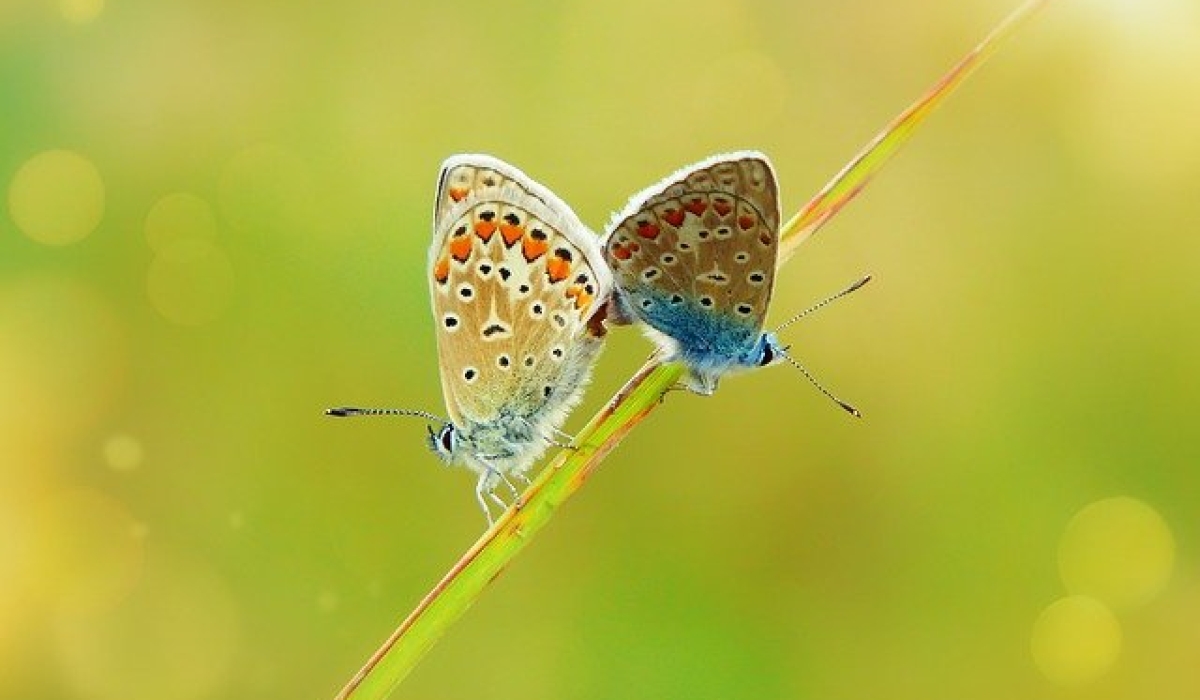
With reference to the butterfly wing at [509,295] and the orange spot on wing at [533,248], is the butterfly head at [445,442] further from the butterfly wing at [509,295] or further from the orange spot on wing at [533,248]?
the orange spot on wing at [533,248]

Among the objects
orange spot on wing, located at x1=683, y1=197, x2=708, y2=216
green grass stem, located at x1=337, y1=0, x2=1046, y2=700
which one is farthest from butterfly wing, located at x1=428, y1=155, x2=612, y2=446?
green grass stem, located at x1=337, y1=0, x2=1046, y2=700

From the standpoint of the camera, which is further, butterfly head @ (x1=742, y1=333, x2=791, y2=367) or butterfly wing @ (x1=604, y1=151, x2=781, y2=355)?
butterfly head @ (x1=742, y1=333, x2=791, y2=367)

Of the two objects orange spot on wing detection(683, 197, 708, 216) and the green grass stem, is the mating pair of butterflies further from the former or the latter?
the green grass stem

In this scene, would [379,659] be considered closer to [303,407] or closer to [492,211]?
[492,211]

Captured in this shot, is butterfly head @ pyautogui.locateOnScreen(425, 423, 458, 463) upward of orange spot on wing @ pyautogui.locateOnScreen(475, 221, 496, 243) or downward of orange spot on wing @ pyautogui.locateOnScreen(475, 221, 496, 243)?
downward

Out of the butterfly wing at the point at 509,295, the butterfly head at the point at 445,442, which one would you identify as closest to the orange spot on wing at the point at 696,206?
the butterfly wing at the point at 509,295

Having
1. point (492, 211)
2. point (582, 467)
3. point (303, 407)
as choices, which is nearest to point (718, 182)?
point (492, 211)

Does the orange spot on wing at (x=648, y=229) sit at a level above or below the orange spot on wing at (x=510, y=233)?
below
